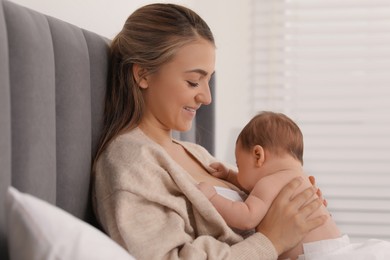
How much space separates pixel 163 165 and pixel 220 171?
0.43 meters

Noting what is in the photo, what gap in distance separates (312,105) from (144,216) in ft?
8.08

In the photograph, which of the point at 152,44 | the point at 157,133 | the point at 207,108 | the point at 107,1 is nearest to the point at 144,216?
the point at 157,133

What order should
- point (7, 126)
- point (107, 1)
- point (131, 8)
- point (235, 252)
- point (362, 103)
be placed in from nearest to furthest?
point (7, 126), point (235, 252), point (107, 1), point (131, 8), point (362, 103)

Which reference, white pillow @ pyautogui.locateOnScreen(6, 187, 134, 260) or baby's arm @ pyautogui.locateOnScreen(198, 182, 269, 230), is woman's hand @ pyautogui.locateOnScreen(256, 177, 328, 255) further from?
white pillow @ pyautogui.locateOnScreen(6, 187, 134, 260)

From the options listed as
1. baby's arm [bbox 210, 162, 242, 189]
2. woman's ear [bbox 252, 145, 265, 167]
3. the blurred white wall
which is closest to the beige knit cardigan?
woman's ear [bbox 252, 145, 265, 167]

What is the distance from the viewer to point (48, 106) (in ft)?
4.15

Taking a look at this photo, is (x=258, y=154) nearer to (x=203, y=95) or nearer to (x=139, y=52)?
(x=203, y=95)

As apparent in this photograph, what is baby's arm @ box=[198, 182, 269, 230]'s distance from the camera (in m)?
1.64

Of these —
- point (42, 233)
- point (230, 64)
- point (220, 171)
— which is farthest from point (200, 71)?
point (230, 64)

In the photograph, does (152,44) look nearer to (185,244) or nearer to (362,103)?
(185,244)

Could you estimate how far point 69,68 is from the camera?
142 centimetres

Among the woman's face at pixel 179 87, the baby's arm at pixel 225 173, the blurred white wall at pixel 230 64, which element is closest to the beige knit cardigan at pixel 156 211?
the woman's face at pixel 179 87

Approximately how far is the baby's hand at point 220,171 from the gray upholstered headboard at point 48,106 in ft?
1.51

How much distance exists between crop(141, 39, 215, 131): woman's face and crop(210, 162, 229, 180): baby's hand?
0.24 m
